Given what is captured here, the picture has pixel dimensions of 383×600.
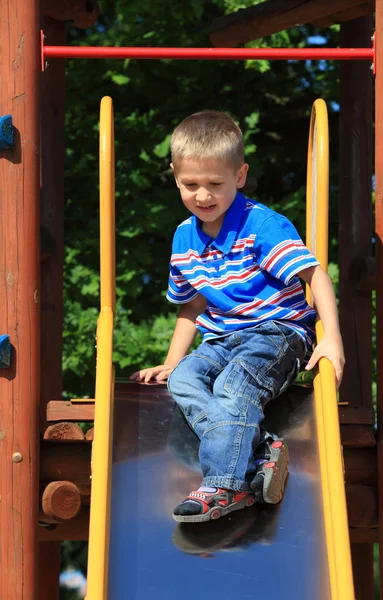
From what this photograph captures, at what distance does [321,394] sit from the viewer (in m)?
3.69

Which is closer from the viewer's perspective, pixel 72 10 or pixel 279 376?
pixel 279 376

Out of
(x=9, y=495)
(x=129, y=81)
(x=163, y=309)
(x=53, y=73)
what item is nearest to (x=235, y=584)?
(x=9, y=495)

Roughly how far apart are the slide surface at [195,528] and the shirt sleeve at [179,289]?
588mm

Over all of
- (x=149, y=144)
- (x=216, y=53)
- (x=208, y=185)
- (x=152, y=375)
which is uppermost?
(x=149, y=144)

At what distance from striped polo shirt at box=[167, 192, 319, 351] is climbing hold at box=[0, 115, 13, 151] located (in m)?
0.75

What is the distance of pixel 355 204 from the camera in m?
6.11

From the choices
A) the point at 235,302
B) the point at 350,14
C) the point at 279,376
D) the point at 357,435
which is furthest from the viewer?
the point at 350,14

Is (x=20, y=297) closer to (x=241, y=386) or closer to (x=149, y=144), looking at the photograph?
(x=241, y=386)

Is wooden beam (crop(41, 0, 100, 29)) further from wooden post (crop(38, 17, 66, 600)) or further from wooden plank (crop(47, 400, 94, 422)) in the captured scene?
wooden plank (crop(47, 400, 94, 422))

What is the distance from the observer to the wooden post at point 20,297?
392cm

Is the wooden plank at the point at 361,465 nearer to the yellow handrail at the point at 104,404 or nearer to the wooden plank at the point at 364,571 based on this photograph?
the yellow handrail at the point at 104,404

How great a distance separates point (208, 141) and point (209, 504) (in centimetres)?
128

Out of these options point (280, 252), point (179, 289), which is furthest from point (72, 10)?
point (280, 252)

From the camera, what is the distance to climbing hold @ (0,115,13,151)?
3.97 m
